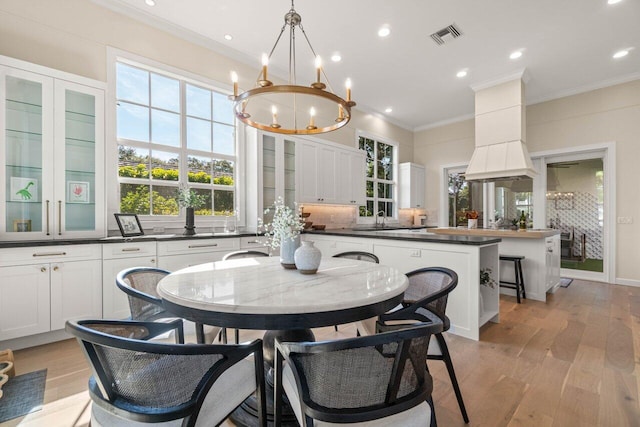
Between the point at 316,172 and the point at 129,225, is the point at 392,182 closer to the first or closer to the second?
the point at 316,172

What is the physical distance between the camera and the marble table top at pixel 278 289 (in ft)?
3.90

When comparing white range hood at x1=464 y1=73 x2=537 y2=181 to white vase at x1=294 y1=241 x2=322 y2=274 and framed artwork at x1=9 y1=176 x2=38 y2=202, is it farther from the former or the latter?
framed artwork at x1=9 y1=176 x2=38 y2=202

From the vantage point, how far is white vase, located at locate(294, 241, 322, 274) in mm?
1758

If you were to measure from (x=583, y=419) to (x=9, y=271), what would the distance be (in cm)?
418

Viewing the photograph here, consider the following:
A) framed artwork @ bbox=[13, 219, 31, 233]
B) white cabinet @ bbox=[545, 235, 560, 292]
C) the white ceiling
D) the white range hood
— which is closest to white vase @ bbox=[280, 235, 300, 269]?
framed artwork @ bbox=[13, 219, 31, 233]

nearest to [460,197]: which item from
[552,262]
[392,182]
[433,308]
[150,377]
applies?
[392,182]

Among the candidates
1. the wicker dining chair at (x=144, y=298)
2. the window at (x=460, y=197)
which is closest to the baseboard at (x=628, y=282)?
the window at (x=460, y=197)

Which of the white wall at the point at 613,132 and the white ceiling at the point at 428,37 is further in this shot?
the white wall at the point at 613,132

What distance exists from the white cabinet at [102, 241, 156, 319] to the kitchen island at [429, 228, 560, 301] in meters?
3.55

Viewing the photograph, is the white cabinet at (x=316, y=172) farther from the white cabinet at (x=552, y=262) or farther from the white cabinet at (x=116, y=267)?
the white cabinet at (x=552, y=262)

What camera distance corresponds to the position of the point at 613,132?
4.95 m

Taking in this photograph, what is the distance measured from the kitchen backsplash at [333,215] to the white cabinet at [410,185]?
1.78 metres

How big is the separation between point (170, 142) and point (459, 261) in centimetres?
372

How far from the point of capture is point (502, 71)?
4.70 meters
